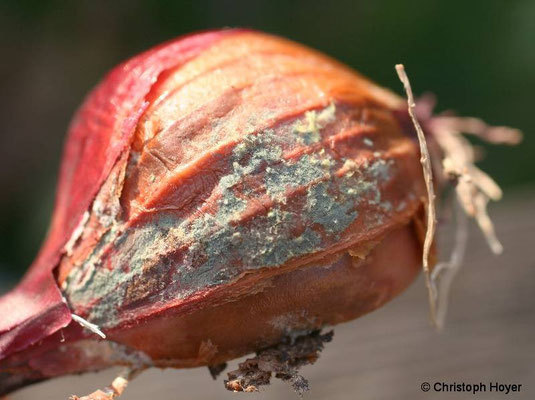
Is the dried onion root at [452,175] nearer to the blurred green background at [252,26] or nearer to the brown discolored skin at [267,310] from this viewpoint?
the brown discolored skin at [267,310]

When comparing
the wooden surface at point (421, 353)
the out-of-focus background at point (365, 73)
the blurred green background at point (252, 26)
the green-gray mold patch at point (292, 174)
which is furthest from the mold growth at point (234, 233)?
the blurred green background at point (252, 26)

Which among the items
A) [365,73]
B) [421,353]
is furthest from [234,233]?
[365,73]

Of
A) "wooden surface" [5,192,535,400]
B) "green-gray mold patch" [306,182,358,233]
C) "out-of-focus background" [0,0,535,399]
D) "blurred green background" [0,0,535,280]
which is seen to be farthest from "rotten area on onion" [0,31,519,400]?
"blurred green background" [0,0,535,280]

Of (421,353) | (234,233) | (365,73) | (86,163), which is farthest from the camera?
(365,73)

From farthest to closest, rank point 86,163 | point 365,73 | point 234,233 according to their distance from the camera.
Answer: point 365,73 < point 86,163 < point 234,233

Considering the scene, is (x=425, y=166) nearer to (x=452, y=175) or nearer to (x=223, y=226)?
(x=452, y=175)

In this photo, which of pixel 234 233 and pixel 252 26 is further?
pixel 252 26
